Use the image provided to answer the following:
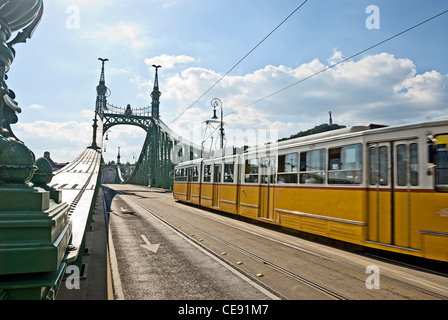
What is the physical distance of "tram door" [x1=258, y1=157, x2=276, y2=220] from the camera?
484 inches

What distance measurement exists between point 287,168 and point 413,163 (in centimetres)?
450

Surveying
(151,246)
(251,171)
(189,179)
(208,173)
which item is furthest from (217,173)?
(151,246)

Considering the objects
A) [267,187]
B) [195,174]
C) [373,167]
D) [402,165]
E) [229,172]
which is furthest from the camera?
[195,174]

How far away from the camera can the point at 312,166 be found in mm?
10234

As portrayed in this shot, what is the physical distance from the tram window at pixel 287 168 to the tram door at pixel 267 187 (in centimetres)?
43

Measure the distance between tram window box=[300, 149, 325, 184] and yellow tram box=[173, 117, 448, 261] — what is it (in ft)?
0.10

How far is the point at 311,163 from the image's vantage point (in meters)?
10.3

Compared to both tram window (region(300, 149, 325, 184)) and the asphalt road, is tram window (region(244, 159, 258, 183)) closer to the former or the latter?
tram window (region(300, 149, 325, 184))

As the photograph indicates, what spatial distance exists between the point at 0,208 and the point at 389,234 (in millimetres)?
7699

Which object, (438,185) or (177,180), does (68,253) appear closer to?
(438,185)

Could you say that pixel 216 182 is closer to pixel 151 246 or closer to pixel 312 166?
pixel 312 166

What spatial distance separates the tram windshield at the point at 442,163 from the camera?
22.8ft
